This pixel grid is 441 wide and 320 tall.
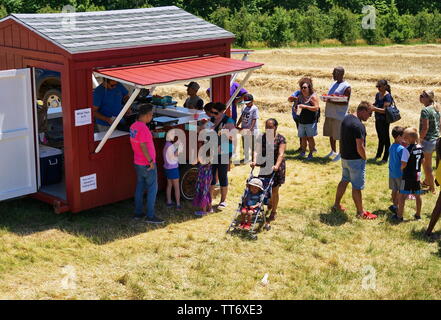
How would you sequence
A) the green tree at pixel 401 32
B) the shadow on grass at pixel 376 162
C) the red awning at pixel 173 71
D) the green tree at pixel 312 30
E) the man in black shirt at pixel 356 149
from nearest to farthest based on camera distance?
1. the red awning at pixel 173 71
2. the man in black shirt at pixel 356 149
3. the shadow on grass at pixel 376 162
4. the green tree at pixel 312 30
5. the green tree at pixel 401 32

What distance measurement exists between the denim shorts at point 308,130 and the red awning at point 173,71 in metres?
2.86

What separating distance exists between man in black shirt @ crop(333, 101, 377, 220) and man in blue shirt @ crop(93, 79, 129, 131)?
11.6ft

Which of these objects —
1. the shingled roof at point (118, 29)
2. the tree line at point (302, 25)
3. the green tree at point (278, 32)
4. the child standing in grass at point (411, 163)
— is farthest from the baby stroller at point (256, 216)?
the green tree at point (278, 32)

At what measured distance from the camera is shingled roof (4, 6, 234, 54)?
941 cm

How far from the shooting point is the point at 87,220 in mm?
9773

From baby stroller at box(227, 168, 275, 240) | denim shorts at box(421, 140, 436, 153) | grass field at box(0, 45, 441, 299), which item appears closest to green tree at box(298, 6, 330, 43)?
grass field at box(0, 45, 441, 299)

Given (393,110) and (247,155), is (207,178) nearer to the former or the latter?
(247,155)

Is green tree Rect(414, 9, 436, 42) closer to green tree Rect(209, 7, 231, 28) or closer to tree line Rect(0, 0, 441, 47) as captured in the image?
tree line Rect(0, 0, 441, 47)

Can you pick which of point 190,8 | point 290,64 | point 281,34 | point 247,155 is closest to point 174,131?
point 247,155

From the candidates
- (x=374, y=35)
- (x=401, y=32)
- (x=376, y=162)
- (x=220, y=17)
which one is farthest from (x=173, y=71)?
(x=401, y=32)

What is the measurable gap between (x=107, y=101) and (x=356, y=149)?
3.91 metres

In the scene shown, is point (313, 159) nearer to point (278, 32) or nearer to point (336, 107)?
point (336, 107)

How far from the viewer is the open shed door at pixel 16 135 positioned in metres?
9.45

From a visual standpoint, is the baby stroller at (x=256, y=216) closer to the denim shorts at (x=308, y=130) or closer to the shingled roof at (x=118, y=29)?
the shingled roof at (x=118, y=29)
